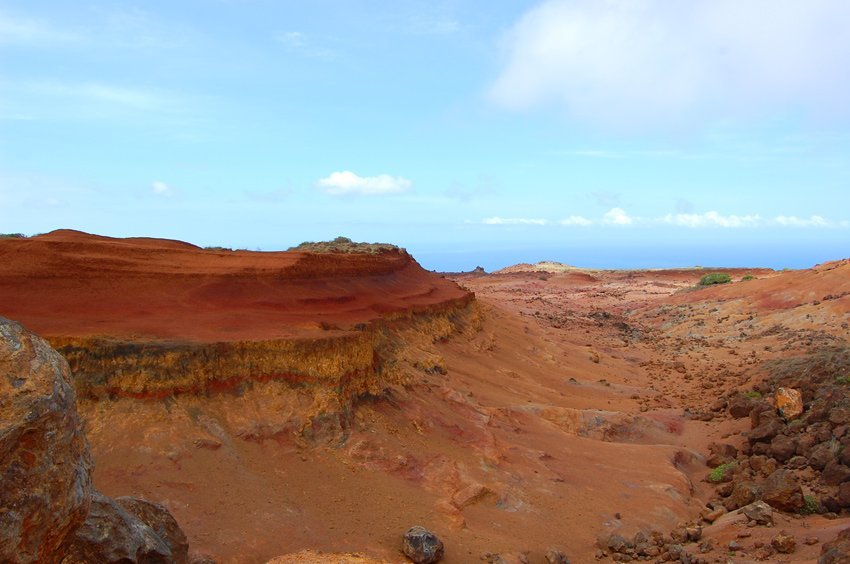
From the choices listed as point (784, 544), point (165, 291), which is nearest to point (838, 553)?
point (784, 544)

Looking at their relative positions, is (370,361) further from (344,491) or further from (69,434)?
(69,434)

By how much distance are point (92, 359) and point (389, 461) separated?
415 cm

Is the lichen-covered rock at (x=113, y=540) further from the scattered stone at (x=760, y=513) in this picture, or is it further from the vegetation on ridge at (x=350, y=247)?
the vegetation on ridge at (x=350, y=247)

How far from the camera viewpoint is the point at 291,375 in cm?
895

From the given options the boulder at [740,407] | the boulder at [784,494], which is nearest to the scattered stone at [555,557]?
the boulder at [784,494]

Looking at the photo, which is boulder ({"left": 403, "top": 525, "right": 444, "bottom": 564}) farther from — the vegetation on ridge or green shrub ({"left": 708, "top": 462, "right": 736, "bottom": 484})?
the vegetation on ridge

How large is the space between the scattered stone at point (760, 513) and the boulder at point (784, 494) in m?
0.37

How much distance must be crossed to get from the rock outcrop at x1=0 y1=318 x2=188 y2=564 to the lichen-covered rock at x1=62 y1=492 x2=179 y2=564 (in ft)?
0.56

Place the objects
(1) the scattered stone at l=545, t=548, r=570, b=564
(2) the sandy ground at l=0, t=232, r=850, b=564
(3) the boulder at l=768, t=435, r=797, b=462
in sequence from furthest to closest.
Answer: (3) the boulder at l=768, t=435, r=797, b=462, (1) the scattered stone at l=545, t=548, r=570, b=564, (2) the sandy ground at l=0, t=232, r=850, b=564

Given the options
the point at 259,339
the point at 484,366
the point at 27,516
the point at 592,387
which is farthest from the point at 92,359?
the point at 592,387

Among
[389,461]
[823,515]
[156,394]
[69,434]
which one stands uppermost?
[69,434]

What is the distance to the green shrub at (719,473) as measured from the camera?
10933 millimetres

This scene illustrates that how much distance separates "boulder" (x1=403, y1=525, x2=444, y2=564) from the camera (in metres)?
6.92

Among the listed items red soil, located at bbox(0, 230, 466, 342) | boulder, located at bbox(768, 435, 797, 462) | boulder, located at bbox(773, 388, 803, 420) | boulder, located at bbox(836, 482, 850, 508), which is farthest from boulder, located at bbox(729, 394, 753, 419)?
red soil, located at bbox(0, 230, 466, 342)
